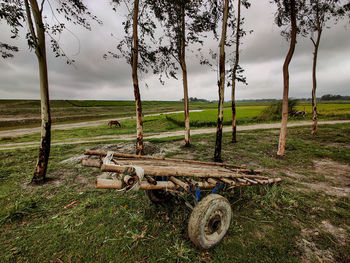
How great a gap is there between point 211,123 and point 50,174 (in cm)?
2065

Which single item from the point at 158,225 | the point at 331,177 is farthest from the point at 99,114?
the point at 331,177

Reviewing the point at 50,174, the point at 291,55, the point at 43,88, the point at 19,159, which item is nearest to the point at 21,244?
the point at 50,174

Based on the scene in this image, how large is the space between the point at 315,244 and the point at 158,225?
3326 millimetres

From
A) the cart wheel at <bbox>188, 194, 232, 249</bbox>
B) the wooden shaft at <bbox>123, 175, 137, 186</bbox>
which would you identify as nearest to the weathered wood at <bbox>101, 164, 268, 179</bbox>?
the wooden shaft at <bbox>123, 175, 137, 186</bbox>

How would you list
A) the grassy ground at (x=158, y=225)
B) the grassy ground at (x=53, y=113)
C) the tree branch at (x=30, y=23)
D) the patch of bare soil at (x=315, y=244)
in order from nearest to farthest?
the patch of bare soil at (x=315, y=244) < the grassy ground at (x=158, y=225) < the tree branch at (x=30, y=23) < the grassy ground at (x=53, y=113)

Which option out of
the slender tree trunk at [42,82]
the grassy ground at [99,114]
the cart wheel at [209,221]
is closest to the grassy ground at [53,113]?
the grassy ground at [99,114]

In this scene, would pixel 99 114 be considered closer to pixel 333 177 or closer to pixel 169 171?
pixel 169 171

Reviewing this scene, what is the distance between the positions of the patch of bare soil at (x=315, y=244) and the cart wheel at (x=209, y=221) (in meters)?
1.46

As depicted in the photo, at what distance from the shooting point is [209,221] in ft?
9.25

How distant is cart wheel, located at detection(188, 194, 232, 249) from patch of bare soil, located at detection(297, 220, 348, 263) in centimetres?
146

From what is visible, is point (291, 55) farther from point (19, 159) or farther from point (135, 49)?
point (19, 159)

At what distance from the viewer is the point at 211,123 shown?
75.8 ft

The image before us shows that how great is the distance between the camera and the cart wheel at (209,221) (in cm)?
258

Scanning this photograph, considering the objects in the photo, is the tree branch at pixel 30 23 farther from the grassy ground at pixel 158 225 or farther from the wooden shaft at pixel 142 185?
the wooden shaft at pixel 142 185
